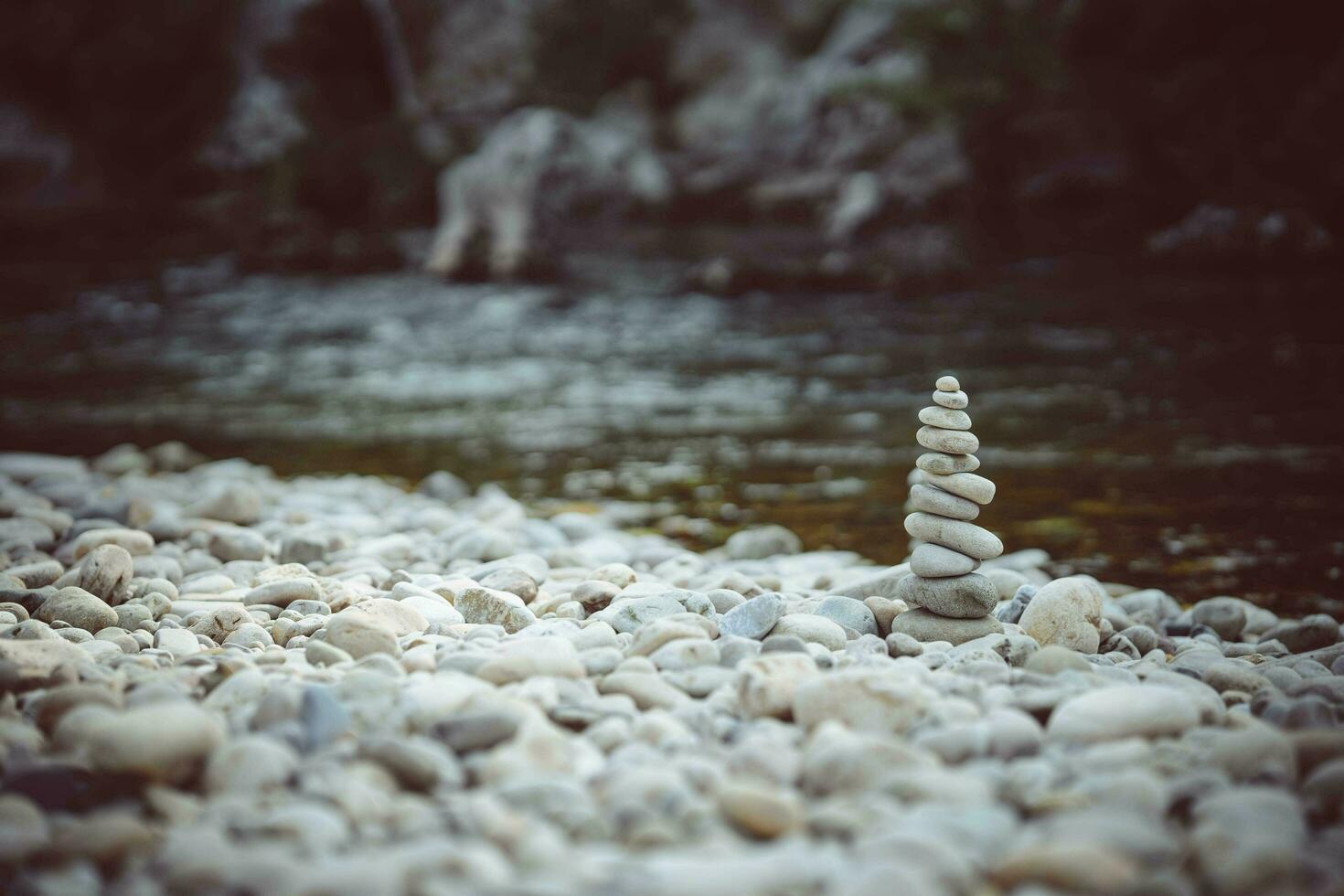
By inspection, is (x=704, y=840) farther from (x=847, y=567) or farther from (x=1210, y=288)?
(x=1210, y=288)

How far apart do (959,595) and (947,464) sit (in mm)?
449

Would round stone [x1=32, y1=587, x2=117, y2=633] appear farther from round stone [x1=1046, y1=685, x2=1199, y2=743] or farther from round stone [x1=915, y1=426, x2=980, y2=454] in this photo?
round stone [x1=1046, y1=685, x2=1199, y2=743]

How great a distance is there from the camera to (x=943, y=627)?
343 centimetres

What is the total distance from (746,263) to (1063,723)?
17527mm

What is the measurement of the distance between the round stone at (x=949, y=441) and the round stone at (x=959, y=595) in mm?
426

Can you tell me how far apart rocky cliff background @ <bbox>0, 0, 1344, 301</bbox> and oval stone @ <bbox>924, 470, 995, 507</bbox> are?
15.3 metres

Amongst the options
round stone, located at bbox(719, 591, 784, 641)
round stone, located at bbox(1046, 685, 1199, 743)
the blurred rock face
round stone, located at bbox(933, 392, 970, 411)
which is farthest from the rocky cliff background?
round stone, located at bbox(1046, 685, 1199, 743)

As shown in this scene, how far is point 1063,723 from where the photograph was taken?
2475mm

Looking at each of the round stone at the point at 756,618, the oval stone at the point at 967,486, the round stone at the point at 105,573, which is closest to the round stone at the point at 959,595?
the oval stone at the point at 967,486

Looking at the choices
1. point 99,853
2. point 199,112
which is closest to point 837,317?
point 99,853

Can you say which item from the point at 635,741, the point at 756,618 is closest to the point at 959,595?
the point at 756,618

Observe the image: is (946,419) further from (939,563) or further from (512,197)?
(512,197)

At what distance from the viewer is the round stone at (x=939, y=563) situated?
11.4 feet

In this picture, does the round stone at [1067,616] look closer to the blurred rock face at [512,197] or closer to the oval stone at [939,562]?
the oval stone at [939,562]
